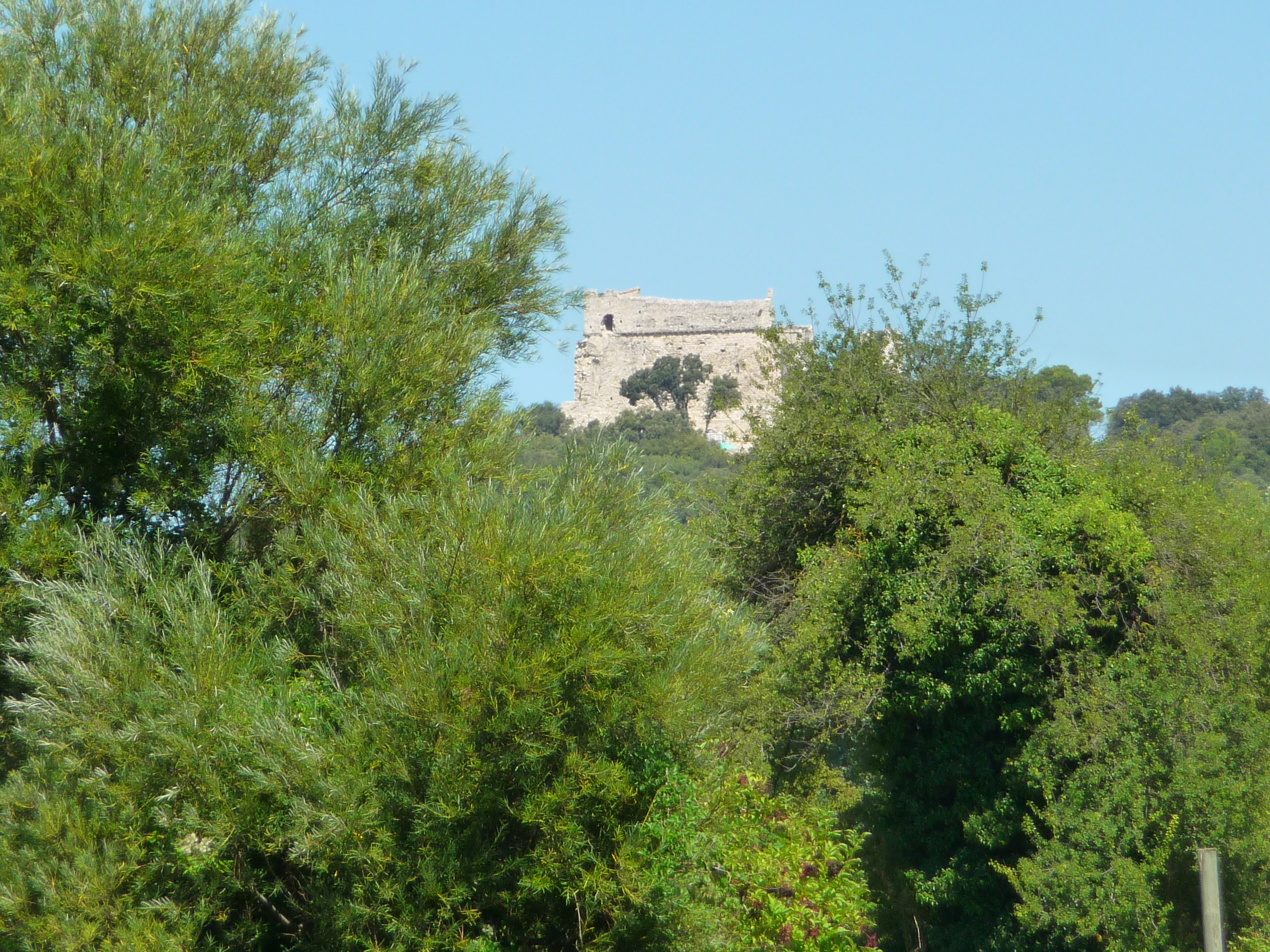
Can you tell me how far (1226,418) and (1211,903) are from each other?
44451 millimetres

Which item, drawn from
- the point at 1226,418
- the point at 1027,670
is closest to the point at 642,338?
the point at 1226,418

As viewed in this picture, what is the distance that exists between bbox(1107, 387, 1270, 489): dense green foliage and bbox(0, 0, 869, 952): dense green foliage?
65.4ft

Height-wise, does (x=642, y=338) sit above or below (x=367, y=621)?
above

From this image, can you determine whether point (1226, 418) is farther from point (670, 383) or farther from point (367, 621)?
point (367, 621)

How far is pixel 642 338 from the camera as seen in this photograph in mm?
82625

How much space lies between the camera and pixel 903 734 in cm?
1279

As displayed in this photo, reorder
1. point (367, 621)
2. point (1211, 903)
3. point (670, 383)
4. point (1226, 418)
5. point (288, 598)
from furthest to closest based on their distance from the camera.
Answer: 1. point (670, 383)
2. point (1226, 418)
3. point (288, 598)
4. point (367, 621)
5. point (1211, 903)

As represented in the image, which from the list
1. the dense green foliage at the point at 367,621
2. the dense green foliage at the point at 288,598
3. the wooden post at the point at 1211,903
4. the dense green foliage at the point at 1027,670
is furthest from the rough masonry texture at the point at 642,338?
the wooden post at the point at 1211,903

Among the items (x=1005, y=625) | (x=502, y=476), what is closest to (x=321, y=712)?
(x=502, y=476)

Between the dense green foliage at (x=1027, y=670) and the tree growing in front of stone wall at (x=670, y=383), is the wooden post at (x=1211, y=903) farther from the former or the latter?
the tree growing in front of stone wall at (x=670, y=383)

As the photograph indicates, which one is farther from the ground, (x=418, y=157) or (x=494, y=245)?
→ (x=418, y=157)

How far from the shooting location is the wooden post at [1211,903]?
16.4 feet

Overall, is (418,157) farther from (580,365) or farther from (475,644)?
(580,365)

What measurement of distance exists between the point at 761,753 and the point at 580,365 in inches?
2767
